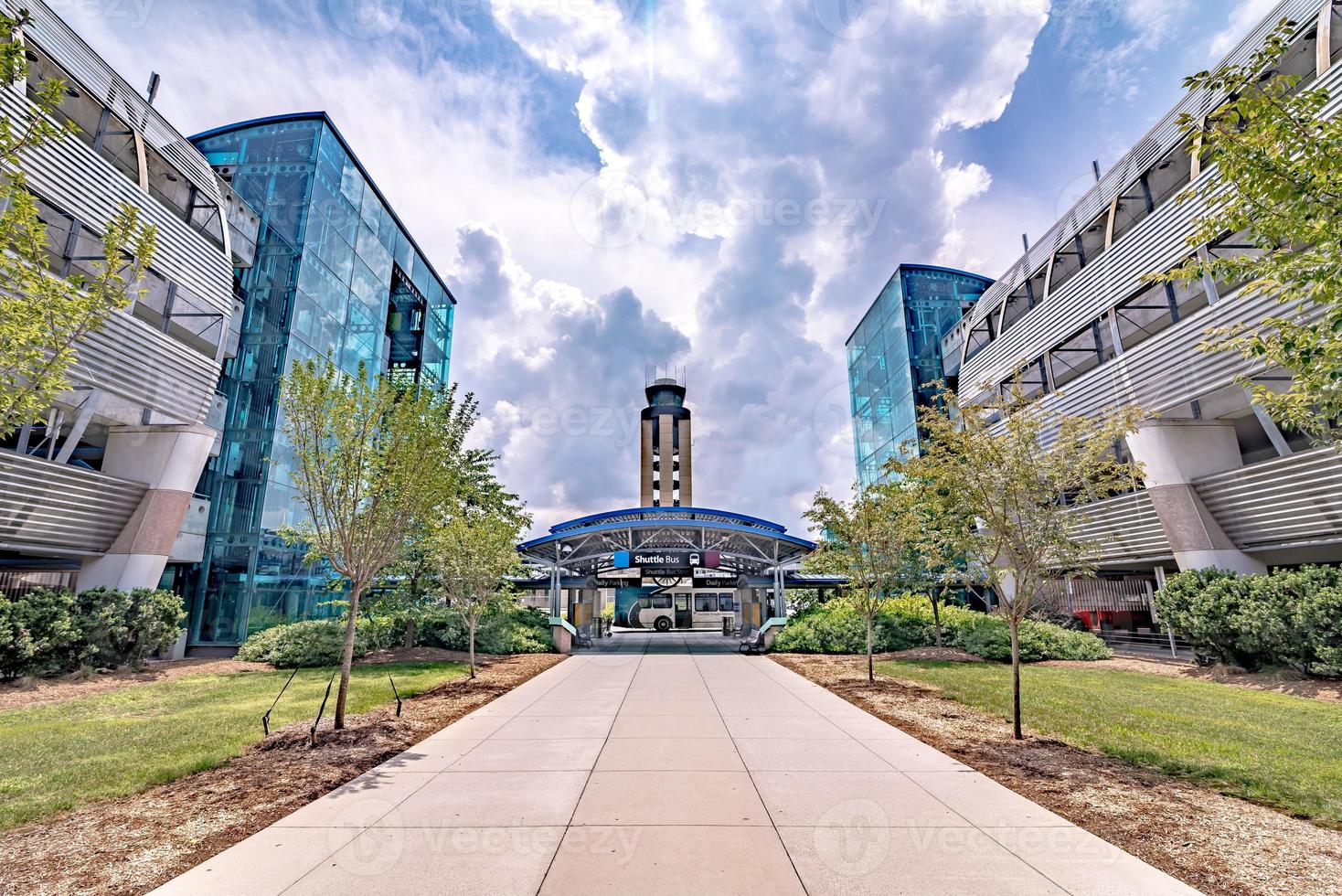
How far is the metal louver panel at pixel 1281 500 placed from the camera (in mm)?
14711

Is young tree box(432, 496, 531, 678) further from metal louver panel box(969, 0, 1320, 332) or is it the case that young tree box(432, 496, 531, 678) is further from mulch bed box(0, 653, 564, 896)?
metal louver panel box(969, 0, 1320, 332)

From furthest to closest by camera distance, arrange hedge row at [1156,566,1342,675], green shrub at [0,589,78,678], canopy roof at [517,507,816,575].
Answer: canopy roof at [517,507,816,575] < green shrub at [0,589,78,678] < hedge row at [1156,566,1342,675]

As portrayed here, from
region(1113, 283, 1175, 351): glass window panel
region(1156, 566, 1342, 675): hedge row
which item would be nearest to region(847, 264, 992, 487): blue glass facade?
region(1113, 283, 1175, 351): glass window panel

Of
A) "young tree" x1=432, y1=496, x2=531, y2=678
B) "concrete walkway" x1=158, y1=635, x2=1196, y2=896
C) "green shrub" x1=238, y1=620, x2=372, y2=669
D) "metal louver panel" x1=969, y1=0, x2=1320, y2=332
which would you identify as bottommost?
"concrete walkway" x1=158, y1=635, x2=1196, y2=896

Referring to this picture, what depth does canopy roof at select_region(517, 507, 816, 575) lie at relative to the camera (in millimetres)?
29359

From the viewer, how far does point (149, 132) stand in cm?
2000

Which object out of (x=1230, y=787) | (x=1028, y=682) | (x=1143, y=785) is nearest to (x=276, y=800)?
(x=1143, y=785)

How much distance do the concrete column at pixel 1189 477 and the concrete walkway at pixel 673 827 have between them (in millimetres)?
14991

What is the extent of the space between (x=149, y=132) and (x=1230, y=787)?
30.6 metres

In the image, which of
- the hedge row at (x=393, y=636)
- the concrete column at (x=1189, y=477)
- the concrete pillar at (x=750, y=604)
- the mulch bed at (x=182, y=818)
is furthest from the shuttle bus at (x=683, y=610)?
the mulch bed at (x=182, y=818)

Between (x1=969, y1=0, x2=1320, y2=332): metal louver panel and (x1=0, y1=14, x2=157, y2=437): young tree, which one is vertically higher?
(x1=969, y1=0, x2=1320, y2=332): metal louver panel

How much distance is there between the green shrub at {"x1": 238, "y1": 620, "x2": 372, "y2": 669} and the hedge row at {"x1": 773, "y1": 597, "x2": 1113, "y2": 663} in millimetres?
16413

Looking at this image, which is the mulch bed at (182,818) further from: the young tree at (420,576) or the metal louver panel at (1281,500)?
the metal louver panel at (1281,500)

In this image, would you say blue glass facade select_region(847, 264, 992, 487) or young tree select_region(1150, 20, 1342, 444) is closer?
young tree select_region(1150, 20, 1342, 444)
